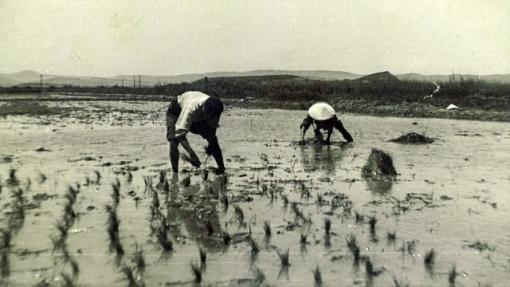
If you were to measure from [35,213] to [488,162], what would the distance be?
292 inches

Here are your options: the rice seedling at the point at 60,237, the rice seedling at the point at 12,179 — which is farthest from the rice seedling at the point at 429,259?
the rice seedling at the point at 12,179

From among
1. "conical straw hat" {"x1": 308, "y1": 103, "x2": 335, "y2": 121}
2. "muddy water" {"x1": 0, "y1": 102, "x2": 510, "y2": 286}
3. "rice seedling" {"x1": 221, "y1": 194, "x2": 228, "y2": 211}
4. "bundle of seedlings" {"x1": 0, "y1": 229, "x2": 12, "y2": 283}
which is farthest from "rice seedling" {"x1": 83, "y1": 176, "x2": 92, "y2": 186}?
"conical straw hat" {"x1": 308, "y1": 103, "x2": 335, "y2": 121}

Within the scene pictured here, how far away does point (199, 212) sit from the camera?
518cm

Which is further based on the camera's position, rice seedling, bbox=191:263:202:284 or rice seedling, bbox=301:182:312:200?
rice seedling, bbox=301:182:312:200

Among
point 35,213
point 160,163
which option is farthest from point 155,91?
point 35,213

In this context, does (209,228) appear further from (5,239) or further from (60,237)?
(5,239)

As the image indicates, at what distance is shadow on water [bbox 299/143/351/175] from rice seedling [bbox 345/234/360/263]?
325 centimetres

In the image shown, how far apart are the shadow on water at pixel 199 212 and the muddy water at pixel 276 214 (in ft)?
0.06

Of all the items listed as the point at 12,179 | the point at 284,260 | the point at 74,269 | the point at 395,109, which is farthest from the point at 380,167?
the point at 395,109

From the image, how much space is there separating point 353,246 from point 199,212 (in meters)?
1.85

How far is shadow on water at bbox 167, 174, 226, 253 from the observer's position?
14.5 ft

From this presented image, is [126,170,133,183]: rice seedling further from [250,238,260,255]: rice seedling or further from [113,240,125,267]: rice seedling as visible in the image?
[250,238,260,255]: rice seedling

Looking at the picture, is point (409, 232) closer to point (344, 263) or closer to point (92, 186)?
point (344, 263)

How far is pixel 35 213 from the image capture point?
5.16 meters
